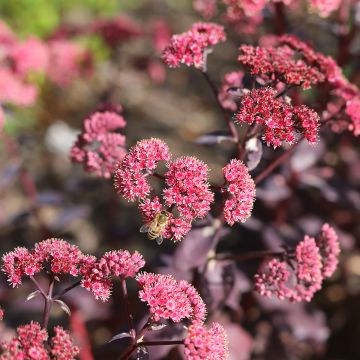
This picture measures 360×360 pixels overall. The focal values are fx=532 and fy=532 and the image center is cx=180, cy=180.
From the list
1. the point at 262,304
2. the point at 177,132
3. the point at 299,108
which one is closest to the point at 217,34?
the point at 299,108

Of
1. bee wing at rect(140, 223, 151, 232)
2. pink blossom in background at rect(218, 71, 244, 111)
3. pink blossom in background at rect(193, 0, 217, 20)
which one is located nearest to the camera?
bee wing at rect(140, 223, 151, 232)

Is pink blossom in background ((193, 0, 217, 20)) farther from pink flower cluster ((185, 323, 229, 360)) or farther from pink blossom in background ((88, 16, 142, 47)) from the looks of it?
pink flower cluster ((185, 323, 229, 360))

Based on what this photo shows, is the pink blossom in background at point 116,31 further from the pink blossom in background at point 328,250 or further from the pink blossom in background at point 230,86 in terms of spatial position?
the pink blossom in background at point 328,250

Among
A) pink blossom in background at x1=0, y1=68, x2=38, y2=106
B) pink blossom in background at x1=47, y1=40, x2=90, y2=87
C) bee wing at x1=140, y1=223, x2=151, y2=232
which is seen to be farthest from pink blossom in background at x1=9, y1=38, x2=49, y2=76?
bee wing at x1=140, y1=223, x2=151, y2=232

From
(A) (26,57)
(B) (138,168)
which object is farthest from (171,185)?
(A) (26,57)

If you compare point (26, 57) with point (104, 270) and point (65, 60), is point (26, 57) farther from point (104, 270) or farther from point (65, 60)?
point (104, 270)
